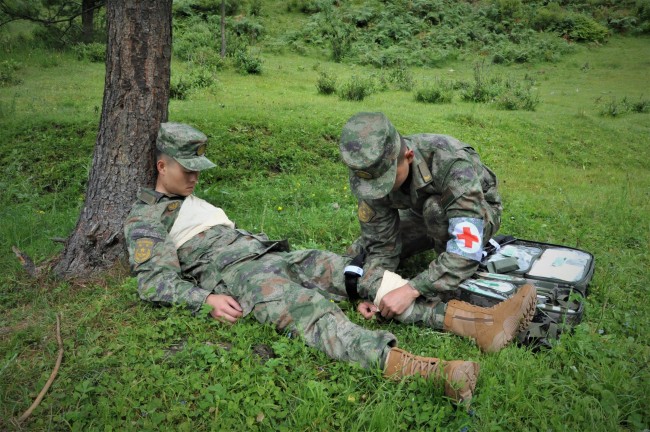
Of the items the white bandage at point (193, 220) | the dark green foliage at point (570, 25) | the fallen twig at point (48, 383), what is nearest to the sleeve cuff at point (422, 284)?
the white bandage at point (193, 220)

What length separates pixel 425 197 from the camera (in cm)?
361

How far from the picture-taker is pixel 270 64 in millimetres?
14227

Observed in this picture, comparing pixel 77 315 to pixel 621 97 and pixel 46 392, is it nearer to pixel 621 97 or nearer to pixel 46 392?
pixel 46 392

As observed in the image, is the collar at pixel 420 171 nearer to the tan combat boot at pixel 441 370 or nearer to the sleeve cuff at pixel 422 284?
the sleeve cuff at pixel 422 284

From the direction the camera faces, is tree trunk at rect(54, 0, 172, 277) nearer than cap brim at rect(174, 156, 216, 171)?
No

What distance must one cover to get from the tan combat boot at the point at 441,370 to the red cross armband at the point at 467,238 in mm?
804

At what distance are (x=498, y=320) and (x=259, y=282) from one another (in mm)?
1376

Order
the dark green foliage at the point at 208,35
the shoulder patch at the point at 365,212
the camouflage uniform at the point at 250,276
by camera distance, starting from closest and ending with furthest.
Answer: the camouflage uniform at the point at 250,276
the shoulder patch at the point at 365,212
the dark green foliage at the point at 208,35

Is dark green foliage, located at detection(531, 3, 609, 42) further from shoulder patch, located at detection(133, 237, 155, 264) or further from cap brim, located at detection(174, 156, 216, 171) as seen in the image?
shoulder patch, located at detection(133, 237, 155, 264)

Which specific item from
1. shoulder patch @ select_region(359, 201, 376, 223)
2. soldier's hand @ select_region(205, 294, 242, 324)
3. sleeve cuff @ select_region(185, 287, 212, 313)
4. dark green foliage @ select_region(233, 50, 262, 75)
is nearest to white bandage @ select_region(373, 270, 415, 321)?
shoulder patch @ select_region(359, 201, 376, 223)

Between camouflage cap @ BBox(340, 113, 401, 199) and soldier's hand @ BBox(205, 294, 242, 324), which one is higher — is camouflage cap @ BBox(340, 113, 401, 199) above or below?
above

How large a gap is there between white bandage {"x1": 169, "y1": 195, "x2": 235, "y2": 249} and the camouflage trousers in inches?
16.7

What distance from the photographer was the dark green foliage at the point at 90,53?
41.4ft

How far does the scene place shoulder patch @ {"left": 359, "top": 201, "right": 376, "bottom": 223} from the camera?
12.2ft
